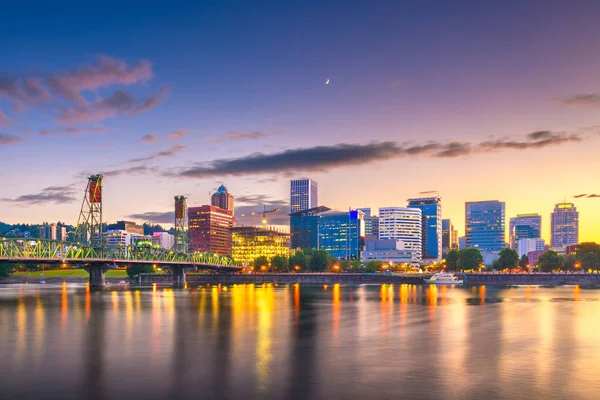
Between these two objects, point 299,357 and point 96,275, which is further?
point 96,275

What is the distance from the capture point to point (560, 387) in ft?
Answer: 103

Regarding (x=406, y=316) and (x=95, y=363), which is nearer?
(x=95, y=363)

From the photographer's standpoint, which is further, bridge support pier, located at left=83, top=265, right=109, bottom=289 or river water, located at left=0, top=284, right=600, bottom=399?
bridge support pier, located at left=83, top=265, right=109, bottom=289

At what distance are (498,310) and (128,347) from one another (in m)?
57.5

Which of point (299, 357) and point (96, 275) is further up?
point (299, 357)

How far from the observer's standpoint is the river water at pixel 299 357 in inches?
1203

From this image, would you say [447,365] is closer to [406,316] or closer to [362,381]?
[362,381]

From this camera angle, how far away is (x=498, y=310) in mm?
83500

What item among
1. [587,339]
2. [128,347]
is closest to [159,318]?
[128,347]

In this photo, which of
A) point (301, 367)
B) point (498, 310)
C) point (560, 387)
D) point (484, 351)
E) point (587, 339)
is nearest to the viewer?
point (560, 387)

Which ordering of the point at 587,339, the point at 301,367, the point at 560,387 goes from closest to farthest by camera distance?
the point at 560,387 < the point at 301,367 < the point at 587,339

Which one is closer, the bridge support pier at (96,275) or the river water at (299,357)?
the river water at (299,357)

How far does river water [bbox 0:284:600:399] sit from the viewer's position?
30.5 m

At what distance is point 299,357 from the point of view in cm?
4062
